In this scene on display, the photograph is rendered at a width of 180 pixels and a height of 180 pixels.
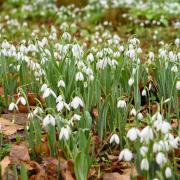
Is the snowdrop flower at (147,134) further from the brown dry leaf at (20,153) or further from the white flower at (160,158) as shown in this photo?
the brown dry leaf at (20,153)

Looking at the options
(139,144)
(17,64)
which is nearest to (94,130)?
(139,144)

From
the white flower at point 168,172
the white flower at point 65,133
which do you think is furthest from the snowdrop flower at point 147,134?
the white flower at point 65,133

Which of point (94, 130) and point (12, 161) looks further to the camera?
point (94, 130)

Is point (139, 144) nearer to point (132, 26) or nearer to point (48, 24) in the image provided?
point (132, 26)

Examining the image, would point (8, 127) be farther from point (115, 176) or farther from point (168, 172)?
point (168, 172)

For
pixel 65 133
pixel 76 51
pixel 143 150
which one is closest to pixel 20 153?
pixel 65 133

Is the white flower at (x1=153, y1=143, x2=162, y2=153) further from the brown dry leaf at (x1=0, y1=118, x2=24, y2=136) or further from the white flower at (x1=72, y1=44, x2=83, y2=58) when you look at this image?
the white flower at (x1=72, y1=44, x2=83, y2=58)
